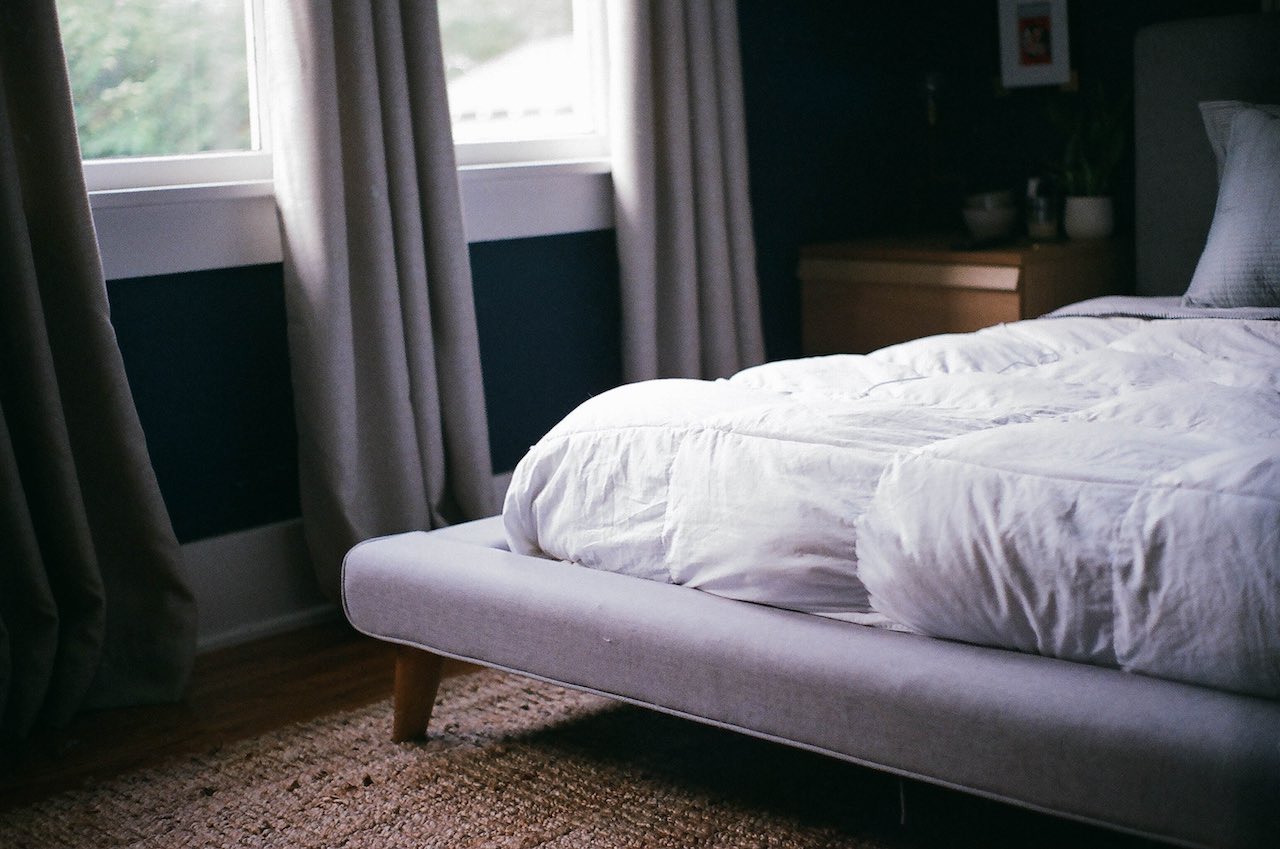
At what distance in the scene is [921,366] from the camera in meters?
2.37

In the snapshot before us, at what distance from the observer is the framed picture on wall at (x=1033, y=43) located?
155 inches

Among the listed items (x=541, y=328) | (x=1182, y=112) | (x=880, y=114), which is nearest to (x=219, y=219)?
(x=541, y=328)

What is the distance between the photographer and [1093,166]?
3.79 m

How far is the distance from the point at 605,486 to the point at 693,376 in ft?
5.19

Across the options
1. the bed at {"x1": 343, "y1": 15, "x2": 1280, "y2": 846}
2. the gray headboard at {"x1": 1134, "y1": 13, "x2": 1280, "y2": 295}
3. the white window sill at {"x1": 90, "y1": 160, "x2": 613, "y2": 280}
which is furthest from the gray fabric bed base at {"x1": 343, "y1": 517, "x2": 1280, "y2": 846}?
the gray headboard at {"x1": 1134, "y1": 13, "x2": 1280, "y2": 295}

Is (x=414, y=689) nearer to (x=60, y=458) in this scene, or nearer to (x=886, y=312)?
(x=60, y=458)

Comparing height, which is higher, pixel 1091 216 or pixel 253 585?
pixel 1091 216

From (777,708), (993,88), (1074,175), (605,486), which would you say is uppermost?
(993,88)

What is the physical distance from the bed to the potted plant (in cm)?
124

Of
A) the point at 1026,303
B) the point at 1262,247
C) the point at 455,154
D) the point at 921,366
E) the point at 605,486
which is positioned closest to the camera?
the point at 605,486

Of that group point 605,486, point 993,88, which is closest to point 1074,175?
point 993,88

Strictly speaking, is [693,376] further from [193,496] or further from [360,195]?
[193,496]

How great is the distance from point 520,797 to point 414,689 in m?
0.31

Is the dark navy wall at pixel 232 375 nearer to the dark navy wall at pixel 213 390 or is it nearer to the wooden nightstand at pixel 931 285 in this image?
the dark navy wall at pixel 213 390
